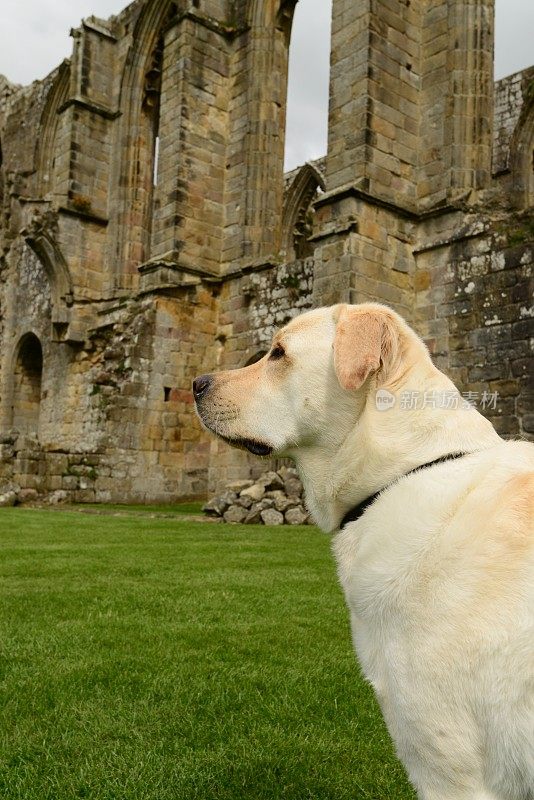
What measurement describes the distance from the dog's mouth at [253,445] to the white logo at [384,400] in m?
0.36

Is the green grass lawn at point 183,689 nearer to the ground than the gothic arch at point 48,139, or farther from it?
nearer to the ground

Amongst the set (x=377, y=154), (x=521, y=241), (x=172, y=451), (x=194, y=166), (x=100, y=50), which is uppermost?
(x=100, y=50)

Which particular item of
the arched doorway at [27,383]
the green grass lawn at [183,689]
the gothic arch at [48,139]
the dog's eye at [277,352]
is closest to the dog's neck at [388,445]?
the dog's eye at [277,352]

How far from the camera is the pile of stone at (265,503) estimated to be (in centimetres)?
1052

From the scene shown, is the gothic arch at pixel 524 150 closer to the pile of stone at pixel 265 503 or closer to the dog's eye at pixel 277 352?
the pile of stone at pixel 265 503

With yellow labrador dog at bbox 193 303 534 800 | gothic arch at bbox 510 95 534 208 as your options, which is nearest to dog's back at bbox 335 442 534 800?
yellow labrador dog at bbox 193 303 534 800

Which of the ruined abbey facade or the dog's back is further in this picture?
the ruined abbey facade

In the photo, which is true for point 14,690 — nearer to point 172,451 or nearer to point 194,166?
point 172,451

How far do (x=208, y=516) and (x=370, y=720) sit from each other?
8.39 metres

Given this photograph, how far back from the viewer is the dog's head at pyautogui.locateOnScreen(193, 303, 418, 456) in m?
1.77

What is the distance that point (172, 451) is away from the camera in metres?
14.0

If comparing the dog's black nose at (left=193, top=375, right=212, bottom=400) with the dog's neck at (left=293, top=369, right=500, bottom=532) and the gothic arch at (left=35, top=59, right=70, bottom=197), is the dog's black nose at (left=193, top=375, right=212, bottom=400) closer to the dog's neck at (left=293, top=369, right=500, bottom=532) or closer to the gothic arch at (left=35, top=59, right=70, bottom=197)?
the dog's neck at (left=293, top=369, right=500, bottom=532)

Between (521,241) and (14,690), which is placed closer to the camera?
(14,690)

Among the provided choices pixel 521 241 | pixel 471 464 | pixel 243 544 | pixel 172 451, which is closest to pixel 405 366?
pixel 471 464
